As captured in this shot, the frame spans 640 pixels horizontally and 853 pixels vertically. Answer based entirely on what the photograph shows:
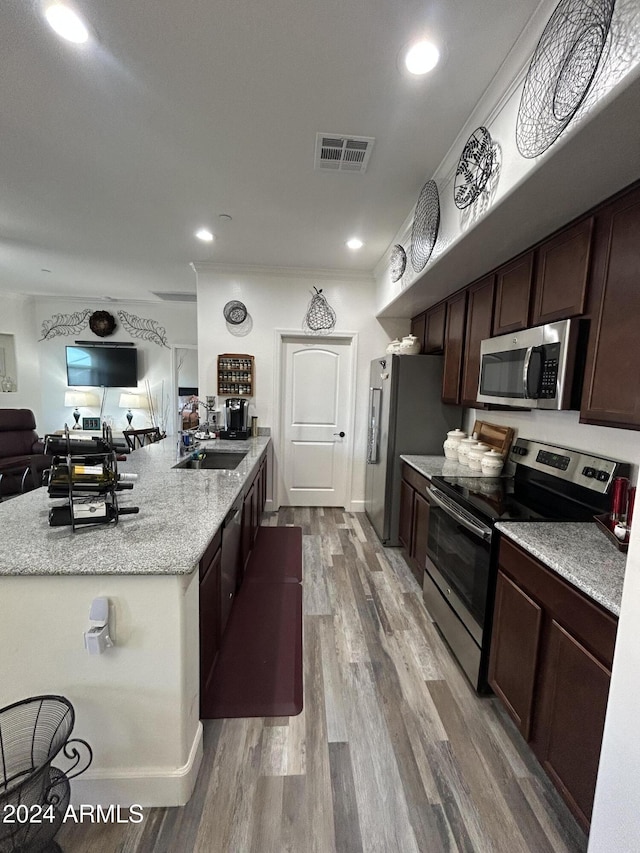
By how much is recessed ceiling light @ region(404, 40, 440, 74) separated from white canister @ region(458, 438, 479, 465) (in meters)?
2.15

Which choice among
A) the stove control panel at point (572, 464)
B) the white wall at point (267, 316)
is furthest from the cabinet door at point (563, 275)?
the white wall at point (267, 316)

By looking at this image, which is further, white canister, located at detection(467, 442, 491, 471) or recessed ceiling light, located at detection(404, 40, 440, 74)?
white canister, located at detection(467, 442, 491, 471)

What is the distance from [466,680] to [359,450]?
8.46 ft

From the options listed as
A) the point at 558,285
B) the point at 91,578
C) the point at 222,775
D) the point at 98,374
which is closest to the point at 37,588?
the point at 91,578

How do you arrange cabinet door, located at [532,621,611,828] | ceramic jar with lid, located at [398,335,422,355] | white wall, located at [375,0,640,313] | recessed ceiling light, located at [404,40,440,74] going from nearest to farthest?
white wall, located at [375,0,640,313] < cabinet door, located at [532,621,611,828] < recessed ceiling light, located at [404,40,440,74] < ceramic jar with lid, located at [398,335,422,355]

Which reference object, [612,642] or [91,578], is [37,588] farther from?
[612,642]

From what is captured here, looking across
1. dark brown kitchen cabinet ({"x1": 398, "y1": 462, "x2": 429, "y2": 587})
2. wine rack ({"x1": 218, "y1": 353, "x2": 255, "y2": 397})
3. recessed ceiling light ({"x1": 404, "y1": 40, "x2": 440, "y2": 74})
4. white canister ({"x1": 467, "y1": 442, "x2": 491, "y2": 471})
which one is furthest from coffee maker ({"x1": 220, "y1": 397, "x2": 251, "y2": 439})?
recessed ceiling light ({"x1": 404, "y1": 40, "x2": 440, "y2": 74})

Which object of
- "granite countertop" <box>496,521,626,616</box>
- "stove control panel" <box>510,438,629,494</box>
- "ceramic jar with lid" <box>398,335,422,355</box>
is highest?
"ceramic jar with lid" <box>398,335,422,355</box>

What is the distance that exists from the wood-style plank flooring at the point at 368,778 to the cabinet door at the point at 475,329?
1.68 metres

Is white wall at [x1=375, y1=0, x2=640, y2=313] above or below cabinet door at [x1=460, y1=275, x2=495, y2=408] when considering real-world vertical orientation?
above

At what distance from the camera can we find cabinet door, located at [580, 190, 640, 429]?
4.23 ft

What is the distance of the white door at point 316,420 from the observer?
4031 mm

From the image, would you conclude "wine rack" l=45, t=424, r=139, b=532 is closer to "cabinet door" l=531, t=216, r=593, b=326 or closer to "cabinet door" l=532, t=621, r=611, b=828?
"cabinet door" l=532, t=621, r=611, b=828

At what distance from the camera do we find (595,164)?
1.19 meters
